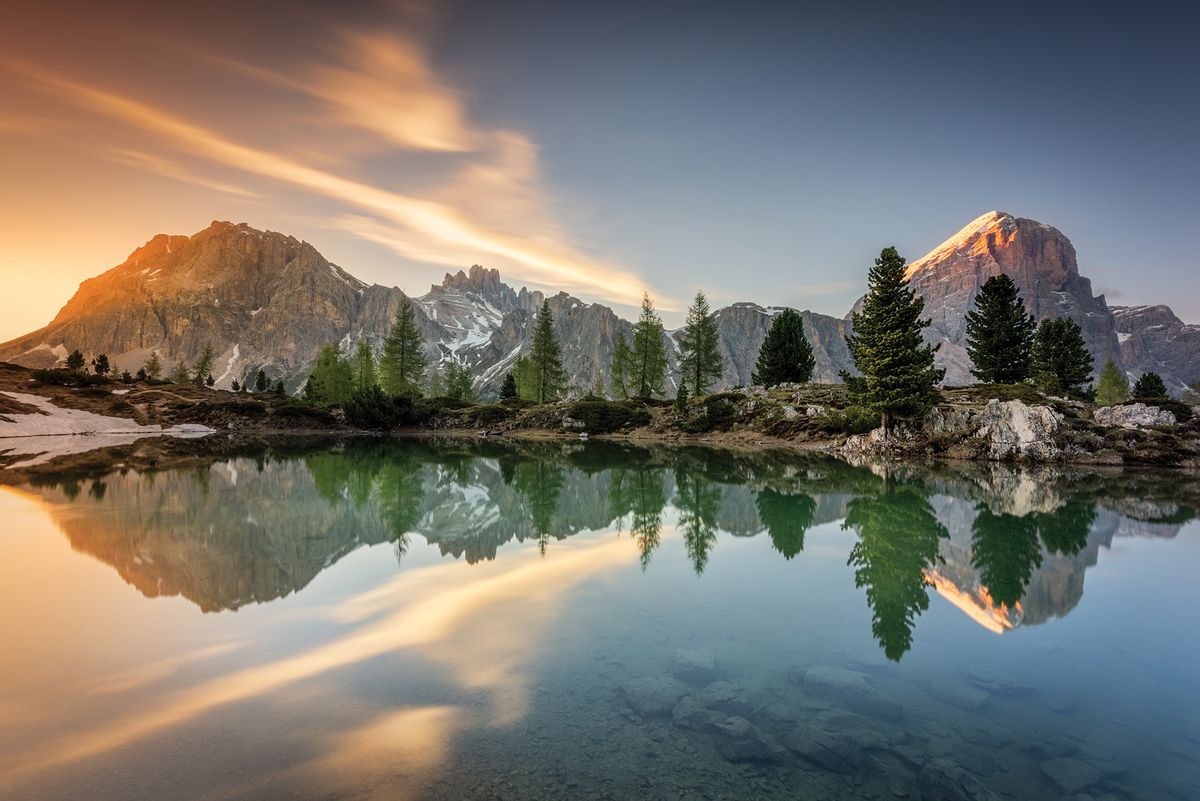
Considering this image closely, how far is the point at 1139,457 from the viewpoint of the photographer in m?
39.8

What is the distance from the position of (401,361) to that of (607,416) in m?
47.0

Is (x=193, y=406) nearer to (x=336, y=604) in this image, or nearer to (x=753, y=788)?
(x=336, y=604)

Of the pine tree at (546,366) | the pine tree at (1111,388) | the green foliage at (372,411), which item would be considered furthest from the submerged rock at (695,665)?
the pine tree at (1111,388)

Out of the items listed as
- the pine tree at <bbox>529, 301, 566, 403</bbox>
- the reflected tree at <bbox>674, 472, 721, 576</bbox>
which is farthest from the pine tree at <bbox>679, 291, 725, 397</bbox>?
the reflected tree at <bbox>674, 472, 721, 576</bbox>

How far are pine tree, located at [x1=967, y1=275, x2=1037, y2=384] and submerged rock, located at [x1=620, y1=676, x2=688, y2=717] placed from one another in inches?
2780

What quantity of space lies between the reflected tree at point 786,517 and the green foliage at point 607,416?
46.2 metres

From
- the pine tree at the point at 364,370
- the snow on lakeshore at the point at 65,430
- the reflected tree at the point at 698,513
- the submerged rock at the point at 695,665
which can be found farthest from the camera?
the pine tree at the point at 364,370

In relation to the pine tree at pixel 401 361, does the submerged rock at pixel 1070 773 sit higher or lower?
lower

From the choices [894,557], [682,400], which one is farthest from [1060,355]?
[894,557]

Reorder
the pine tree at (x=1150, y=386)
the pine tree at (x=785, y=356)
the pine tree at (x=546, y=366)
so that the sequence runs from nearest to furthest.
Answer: the pine tree at (x=785, y=356) < the pine tree at (x=1150, y=386) < the pine tree at (x=546, y=366)

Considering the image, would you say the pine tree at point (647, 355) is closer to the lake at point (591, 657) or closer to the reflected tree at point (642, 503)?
the reflected tree at point (642, 503)

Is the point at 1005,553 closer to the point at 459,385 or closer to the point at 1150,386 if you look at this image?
the point at 1150,386

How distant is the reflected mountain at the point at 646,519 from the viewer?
12.0m

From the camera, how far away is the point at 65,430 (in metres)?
61.0
